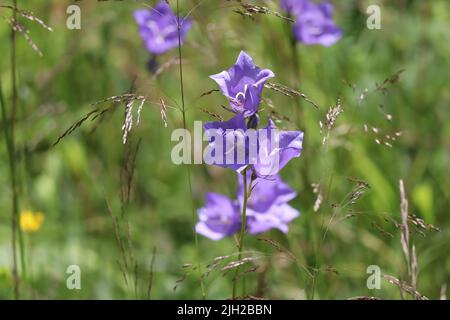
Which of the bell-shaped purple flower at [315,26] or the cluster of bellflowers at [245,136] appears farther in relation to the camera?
the bell-shaped purple flower at [315,26]

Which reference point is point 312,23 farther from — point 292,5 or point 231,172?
point 231,172

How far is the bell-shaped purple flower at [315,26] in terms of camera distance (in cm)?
254

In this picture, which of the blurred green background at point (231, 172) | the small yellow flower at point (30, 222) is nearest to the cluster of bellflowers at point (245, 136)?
the blurred green background at point (231, 172)

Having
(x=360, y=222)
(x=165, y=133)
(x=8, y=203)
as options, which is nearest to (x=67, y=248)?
(x=8, y=203)

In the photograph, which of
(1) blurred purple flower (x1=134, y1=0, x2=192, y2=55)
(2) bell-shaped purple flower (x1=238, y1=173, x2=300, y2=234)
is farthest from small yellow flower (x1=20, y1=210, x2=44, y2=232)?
(2) bell-shaped purple flower (x1=238, y1=173, x2=300, y2=234)

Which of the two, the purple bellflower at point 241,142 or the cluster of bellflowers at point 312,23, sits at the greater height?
the cluster of bellflowers at point 312,23

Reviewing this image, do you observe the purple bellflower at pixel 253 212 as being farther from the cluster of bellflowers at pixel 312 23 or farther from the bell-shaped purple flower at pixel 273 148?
the cluster of bellflowers at pixel 312 23

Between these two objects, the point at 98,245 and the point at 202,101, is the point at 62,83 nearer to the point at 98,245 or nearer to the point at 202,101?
the point at 202,101

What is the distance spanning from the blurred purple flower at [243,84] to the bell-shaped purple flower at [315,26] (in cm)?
92

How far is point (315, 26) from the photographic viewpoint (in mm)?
2570

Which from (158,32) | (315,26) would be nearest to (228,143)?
(315,26)

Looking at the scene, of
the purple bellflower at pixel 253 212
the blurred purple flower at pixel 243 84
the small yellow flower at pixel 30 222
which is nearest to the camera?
the blurred purple flower at pixel 243 84

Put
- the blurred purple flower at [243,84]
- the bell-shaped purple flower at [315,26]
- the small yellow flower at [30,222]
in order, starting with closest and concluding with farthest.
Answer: the blurred purple flower at [243,84], the bell-shaped purple flower at [315,26], the small yellow flower at [30,222]
